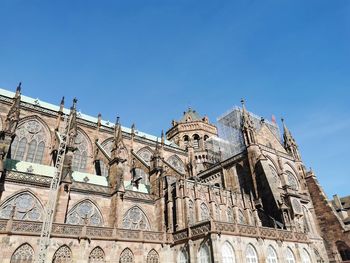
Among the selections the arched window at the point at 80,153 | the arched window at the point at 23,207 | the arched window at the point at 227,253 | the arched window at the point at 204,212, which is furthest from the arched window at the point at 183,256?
the arched window at the point at 80,153

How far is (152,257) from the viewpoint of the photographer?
20.3 metres

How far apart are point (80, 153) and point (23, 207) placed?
34.3 ft

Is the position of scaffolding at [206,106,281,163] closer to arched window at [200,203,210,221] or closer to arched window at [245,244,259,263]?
arched window at [200,203,210,221]

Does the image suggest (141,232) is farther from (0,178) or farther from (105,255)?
(0,178)

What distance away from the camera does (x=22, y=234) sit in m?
15.8

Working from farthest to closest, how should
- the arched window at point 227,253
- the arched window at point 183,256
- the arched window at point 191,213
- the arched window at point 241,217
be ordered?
the arched window at point 241,217 < the arched window at point 191,213 < the arched window at point 183,256 < the arched window at point 227,253

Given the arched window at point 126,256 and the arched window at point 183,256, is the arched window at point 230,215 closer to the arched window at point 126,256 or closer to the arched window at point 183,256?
the arched window at point 183,256

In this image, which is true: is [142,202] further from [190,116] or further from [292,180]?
[190,116]

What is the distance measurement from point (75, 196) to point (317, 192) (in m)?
27.6

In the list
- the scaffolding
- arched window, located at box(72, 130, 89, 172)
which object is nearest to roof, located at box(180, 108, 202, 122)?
the scaffolding

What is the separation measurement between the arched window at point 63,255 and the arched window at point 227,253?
980 centimetres

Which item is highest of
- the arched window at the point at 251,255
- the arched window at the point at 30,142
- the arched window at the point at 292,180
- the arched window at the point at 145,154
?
the arched window at the point at 145,154

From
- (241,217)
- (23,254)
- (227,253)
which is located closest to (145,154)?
(241,217)

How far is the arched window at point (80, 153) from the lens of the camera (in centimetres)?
2780
